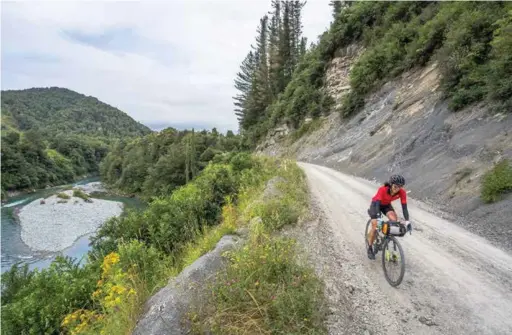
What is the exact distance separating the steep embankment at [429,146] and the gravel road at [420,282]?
1273 mm

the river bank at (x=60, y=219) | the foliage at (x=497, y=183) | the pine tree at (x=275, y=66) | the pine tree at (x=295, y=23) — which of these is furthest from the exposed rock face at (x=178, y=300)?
the pine tree at (x=295, y=23)

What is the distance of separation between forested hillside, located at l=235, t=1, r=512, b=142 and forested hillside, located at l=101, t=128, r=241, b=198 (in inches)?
486

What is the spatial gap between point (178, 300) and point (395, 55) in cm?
2319

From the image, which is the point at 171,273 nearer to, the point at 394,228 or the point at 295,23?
the point at 394,228

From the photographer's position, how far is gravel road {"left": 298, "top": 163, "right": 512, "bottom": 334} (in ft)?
14.8

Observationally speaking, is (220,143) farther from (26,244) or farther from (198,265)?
(198,265)

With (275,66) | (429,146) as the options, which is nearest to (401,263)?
(429,146)

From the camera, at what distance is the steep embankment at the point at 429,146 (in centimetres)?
959

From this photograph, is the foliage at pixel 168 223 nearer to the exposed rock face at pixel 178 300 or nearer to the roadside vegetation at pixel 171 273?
the roadside vegetation at pixel 171 273

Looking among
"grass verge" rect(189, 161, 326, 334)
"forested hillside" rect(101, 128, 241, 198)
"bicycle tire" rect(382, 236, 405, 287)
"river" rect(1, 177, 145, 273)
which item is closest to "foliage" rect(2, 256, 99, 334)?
"grass verge" rect(189, 161, 326, 334)

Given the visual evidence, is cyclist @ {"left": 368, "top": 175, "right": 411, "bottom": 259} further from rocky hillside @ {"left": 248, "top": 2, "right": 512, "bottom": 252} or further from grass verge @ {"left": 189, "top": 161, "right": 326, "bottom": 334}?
rocky hillside @ {"left": 248, "top": 2, "right": 512, "bottom": 252}

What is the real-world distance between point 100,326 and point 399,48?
24.2m

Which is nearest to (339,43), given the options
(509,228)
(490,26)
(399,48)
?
(399,48)

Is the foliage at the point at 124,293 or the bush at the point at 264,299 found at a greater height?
the bush at the point at 264,299
